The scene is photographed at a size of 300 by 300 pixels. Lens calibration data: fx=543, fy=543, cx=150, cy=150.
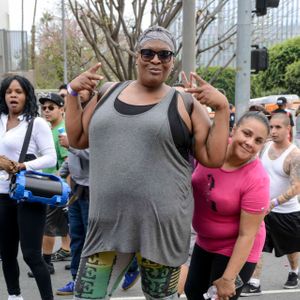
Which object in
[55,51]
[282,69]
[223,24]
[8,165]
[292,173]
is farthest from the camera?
[282,69]

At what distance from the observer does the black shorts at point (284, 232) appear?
16.1ft

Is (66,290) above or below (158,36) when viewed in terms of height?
below

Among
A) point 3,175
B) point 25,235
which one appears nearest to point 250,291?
point 25,235

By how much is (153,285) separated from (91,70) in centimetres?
113

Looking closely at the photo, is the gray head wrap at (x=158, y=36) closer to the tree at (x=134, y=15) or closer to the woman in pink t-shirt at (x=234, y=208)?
the woman in pink t-shirt at (x=234, y=208)

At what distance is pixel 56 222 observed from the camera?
5.62 meters

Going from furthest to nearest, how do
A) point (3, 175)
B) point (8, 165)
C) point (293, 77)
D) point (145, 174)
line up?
point (293, 77) < point (3, 175) < point (8, 165) < point (145, 174)

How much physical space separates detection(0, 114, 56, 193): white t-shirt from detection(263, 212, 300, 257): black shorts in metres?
2.13

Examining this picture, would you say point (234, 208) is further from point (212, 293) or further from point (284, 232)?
point (284, 232)

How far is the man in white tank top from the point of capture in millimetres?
4777

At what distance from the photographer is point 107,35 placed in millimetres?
10211

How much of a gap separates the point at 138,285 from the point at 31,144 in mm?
1884

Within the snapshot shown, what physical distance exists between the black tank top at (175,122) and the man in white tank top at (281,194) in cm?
230

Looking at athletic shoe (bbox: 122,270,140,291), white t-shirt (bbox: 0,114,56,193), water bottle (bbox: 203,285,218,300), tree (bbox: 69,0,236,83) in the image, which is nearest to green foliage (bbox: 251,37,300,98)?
tree (bbox: 69,0,236,83)
